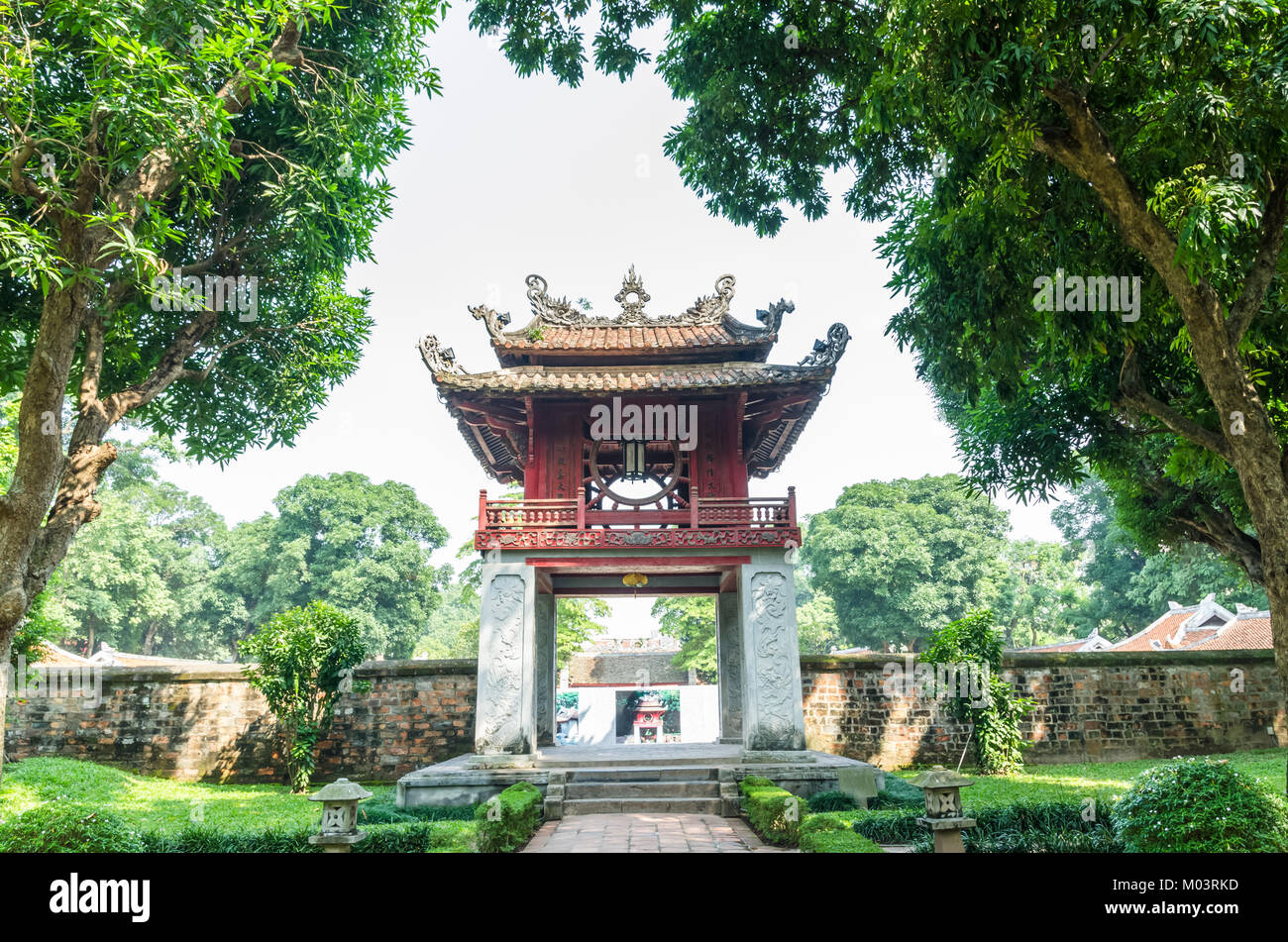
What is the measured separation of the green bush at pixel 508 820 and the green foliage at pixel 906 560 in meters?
25.0

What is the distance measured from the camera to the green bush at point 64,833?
15.2ft

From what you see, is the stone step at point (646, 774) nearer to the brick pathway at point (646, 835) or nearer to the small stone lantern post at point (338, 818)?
the brick pathway at point (646, 835)

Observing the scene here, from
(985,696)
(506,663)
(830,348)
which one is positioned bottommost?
(985,696)

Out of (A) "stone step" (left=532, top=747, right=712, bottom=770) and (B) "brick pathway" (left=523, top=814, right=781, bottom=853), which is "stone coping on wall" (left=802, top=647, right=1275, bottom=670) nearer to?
(A) "stone step" (left=532, top=747, right=712, bottom=770)

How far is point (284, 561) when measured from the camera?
105 ft

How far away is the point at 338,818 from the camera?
232 inches

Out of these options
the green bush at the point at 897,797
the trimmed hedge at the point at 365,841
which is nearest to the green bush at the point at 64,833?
the trimmed hedge at the point at 365,841

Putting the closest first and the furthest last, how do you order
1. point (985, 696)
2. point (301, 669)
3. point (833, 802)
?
point (833, 802), point (301, 669), point (985, 696)

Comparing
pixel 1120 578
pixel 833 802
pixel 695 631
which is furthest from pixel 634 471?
pixel 1120 578

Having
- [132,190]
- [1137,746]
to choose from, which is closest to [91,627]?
[132,190]

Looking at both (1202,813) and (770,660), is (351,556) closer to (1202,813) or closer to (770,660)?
(770,660)

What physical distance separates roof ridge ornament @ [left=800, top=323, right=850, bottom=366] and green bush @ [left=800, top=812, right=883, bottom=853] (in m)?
6.40

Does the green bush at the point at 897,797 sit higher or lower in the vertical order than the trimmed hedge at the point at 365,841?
lower

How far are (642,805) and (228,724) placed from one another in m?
8.26
